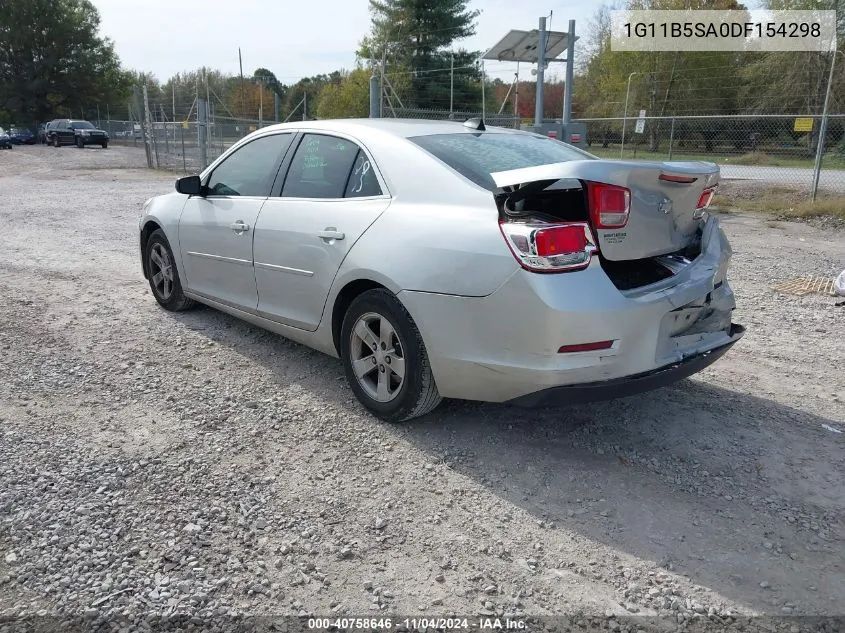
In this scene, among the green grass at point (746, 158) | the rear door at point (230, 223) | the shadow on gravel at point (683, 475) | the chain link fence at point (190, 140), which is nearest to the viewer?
the shadow on gravel at point (683, 475)

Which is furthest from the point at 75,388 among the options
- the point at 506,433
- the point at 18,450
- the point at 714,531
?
the point at 714,531

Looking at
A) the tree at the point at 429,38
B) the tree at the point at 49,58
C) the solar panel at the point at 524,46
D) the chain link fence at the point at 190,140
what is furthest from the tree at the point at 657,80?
Answer: the tree at the point at 49,58

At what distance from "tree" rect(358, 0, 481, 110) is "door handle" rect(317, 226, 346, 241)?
93.1ft

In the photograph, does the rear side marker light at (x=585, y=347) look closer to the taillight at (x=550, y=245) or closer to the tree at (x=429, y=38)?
the taillight at (x=550, y=245)

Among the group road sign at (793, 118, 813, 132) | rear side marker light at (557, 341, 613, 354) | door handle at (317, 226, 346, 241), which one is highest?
road sign at (793, 118, 813, 132)

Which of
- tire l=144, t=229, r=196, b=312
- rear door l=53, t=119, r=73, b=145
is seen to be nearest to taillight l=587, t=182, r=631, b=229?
tire l=144, t=229, r=196, b=312

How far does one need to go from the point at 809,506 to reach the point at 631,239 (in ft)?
4.53

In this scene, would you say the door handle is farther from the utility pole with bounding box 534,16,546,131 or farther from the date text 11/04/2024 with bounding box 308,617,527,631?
the utility pole with bounding box 534,16,546,131

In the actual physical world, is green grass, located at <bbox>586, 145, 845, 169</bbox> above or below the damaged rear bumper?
above

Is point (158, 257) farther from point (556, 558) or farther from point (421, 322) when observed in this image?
point (556, 558)

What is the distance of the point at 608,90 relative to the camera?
3600 centimetres

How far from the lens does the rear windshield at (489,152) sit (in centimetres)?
349

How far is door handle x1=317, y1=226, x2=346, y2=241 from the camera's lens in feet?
12.3

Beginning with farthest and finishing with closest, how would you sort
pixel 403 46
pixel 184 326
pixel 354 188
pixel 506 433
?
pixel 403 46 → pixel 184 326 → pixel 354 188 → pixel 506 433
